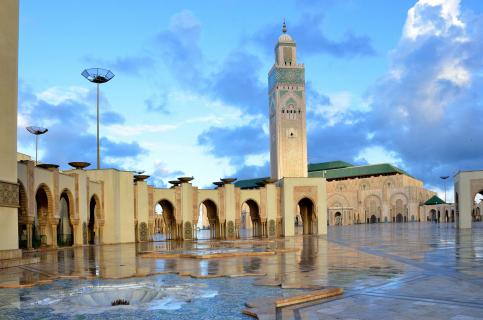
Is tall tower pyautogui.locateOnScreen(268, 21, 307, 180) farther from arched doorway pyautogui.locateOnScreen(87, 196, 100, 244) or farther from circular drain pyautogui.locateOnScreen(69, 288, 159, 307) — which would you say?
circular drain pyautogui.locateOnScreen(69, 288, 159, 307)

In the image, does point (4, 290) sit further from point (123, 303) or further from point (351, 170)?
point (351, 170)

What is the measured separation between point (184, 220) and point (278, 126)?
101 feet

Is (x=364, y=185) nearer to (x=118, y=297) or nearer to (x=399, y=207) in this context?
(x=399, y=207)

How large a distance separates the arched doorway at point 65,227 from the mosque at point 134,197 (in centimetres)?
5

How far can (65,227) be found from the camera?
2581 cm

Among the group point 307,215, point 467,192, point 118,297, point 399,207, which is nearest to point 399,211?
point 399,207

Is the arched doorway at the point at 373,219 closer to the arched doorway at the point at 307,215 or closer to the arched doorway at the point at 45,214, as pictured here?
the arched doorway at the point at 307,215

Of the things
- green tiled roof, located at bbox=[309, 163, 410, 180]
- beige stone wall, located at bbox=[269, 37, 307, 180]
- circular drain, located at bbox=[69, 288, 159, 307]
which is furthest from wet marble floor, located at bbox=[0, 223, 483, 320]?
green tiled roof, located at bbox=[309, 163, 410, 180]

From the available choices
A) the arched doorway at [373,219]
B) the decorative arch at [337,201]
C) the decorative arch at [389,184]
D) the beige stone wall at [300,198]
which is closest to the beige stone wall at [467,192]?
the beige stone wall at [300,198]

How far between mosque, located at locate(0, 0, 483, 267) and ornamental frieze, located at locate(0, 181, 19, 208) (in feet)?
0.08

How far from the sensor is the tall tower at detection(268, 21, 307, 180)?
56.5 meters

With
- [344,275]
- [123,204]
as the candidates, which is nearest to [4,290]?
[344,275]

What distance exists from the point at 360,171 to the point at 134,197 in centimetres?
5555

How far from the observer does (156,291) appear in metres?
6.46
